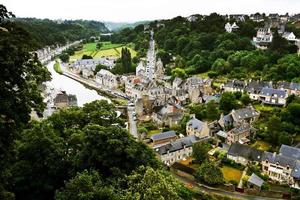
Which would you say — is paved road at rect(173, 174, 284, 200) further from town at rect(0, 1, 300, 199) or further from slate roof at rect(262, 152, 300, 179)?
slate roof at rect(262, 152, 300, 179)

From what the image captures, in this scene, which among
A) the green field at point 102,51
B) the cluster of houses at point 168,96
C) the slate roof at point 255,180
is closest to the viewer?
the slate roof at point 255,180

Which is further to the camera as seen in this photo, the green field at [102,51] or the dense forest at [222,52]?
the green field at [102,51]

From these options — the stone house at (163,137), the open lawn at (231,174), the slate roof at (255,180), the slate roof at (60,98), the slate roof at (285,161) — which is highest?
the slate roof at (60,98)

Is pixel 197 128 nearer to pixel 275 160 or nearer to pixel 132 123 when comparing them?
pixel 275 160

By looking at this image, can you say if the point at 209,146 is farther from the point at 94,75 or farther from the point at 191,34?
the point at 191,34

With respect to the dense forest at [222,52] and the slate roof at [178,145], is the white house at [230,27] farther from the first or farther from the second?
the slate roof at [178,145]

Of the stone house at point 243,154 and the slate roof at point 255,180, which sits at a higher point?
the stone house at point 243,154

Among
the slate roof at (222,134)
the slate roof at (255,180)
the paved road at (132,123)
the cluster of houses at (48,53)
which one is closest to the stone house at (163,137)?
the paved road at (132,123)

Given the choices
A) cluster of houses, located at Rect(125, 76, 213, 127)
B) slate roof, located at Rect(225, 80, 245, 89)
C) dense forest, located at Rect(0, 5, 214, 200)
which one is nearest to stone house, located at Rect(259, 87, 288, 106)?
slate roof, located at Rect(225, 80, 245, 89)
